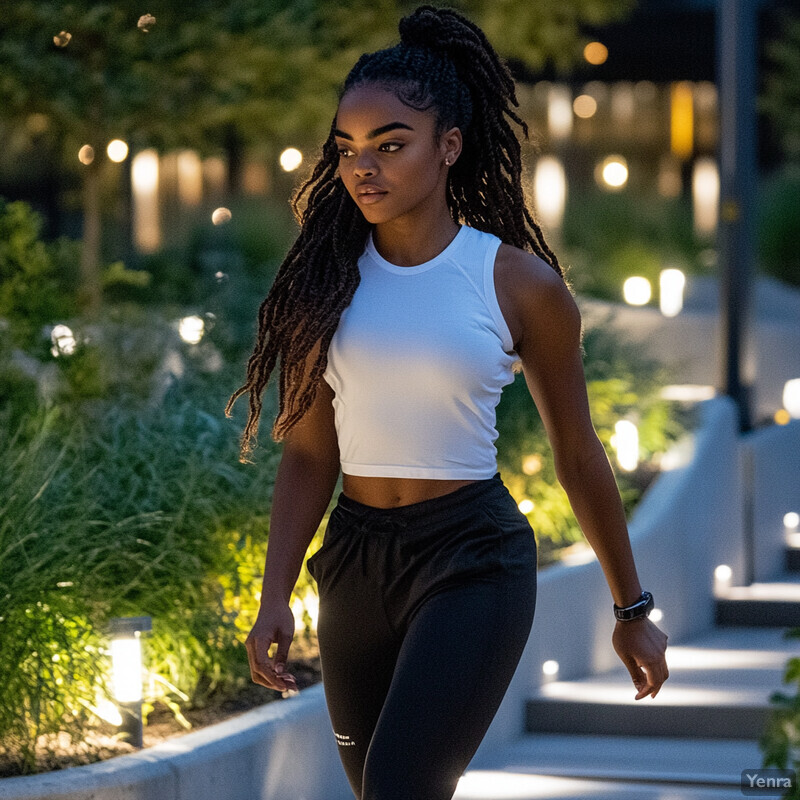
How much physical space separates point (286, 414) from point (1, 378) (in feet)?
11.5

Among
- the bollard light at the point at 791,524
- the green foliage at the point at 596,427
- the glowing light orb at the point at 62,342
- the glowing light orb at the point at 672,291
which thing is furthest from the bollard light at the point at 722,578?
the glowing light orb at the point at 672,291

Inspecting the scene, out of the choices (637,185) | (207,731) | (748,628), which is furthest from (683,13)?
(207,731)

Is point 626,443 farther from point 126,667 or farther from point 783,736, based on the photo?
point 783,736

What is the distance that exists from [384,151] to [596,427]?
5344mm

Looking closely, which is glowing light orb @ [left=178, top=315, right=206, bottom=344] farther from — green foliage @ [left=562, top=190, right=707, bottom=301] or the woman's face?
green foliage @ [left=562, top=190, right=707, bottom=301]

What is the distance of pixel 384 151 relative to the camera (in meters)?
2.72

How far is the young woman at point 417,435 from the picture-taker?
2.62m

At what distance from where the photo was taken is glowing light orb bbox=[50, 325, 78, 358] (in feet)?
20.9

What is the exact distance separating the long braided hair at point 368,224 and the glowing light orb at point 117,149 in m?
7.27

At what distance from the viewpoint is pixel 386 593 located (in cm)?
269

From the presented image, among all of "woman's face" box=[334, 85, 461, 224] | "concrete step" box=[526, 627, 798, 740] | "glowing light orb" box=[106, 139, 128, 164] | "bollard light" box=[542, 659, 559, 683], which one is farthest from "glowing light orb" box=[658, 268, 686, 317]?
"woman's face" box=[334, 85, 461, 224]

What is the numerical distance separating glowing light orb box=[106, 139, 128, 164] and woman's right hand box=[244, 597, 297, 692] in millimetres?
7545

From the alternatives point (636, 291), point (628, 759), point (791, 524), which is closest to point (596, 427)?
point (791, 524)

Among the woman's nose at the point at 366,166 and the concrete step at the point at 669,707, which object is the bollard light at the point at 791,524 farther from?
the woman's nose at the point at 366,166
